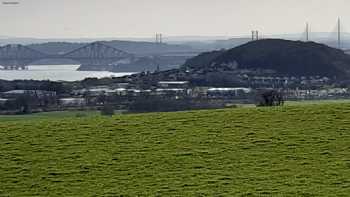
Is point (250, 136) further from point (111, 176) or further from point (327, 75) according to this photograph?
point (327, 75)

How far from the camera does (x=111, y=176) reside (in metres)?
7.03

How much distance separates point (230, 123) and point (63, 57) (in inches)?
2395

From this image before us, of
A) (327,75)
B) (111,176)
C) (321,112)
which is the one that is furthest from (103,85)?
(111,176)

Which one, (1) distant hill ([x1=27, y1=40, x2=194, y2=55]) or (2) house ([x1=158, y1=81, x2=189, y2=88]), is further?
(1) distant hill ([x1=27, y1=40, x2=194, y2=55])

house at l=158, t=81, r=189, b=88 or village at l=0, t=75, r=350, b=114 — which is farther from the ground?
house at l=158, t=81, r=189, b=88

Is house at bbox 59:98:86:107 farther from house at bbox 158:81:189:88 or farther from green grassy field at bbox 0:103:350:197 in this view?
green grassy field at bbox 0:103:350:197

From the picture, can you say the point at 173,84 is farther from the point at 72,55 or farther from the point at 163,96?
the point at 72,55

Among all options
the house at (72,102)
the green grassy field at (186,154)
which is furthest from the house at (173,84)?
the green grassy field at (186,154)

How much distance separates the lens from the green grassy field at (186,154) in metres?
6.55

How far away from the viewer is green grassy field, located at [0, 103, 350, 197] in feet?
21.5

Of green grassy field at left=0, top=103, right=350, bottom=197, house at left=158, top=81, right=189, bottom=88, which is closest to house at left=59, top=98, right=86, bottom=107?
house at left=158, top=81, right=189, bottom=88

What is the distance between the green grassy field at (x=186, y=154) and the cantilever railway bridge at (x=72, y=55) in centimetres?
5890

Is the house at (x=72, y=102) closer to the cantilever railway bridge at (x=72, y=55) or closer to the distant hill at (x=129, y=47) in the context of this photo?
the cantilever railway bridge at (x=72, y=55)

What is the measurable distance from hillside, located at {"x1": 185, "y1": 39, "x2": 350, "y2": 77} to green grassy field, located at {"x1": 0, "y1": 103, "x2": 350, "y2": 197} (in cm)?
2890
